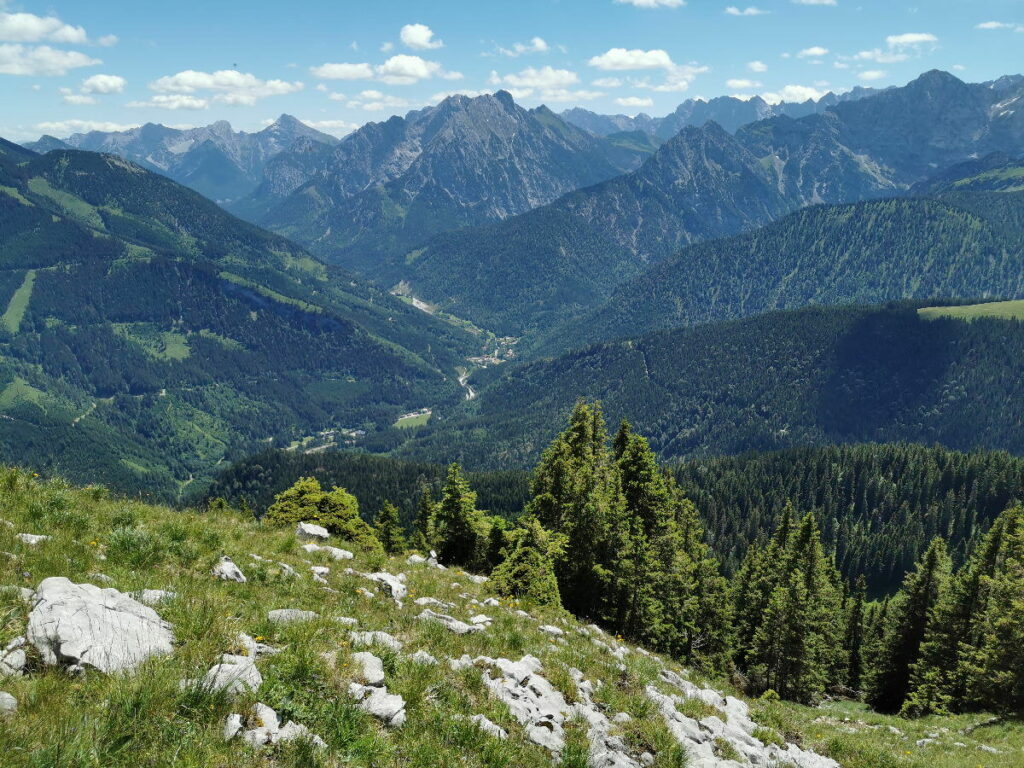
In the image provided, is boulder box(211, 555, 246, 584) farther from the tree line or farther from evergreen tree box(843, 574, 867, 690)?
evergreen tree box(843, 574, 867, 690)

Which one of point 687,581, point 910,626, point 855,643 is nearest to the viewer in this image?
point 687,581

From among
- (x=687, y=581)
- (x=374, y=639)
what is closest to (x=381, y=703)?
(x=374, y=639)

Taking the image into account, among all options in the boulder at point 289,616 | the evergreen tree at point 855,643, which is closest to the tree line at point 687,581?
the evergreen tree at point 855,643

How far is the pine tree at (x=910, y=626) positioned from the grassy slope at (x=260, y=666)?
4718 cm

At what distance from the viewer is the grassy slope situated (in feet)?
23.3

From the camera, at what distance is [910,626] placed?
2464 inches

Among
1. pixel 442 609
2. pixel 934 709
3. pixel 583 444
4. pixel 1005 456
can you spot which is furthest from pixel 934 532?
pixel 442 609

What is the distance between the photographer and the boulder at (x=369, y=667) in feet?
34.5

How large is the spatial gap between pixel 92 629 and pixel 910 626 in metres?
76.4

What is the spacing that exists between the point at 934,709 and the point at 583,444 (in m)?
34.1

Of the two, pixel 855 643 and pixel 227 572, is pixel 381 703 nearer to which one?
pixel 227 572

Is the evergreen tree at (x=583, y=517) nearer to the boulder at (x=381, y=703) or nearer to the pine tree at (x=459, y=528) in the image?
the pine tree at (x=459, y=528)

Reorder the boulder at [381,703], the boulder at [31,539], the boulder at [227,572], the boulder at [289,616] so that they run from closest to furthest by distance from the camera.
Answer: the boulder at [381,703], the boulder at [289,616], the boulder at [31,539], the boulder at [227,572]

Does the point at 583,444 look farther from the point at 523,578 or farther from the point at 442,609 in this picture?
the point at 442,609
